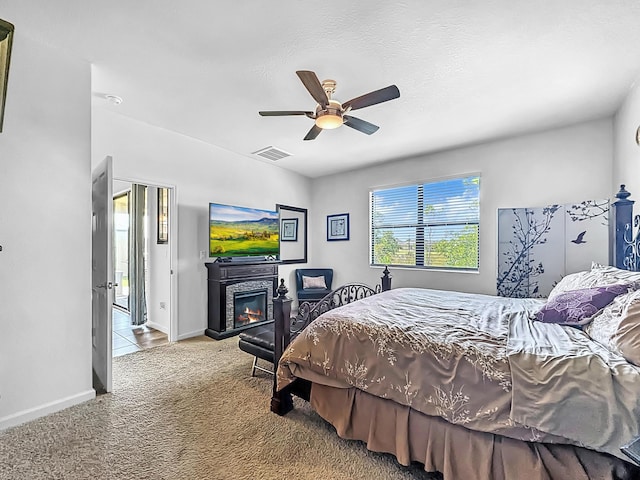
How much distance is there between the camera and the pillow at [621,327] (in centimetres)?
134

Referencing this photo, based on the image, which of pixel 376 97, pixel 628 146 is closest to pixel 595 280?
pixel 628 146

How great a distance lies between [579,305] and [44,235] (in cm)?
379

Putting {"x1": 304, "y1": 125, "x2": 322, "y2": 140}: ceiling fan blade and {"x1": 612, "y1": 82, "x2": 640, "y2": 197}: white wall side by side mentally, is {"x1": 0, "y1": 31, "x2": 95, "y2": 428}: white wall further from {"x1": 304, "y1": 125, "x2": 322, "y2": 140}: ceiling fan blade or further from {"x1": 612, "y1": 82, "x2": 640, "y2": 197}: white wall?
{"x1": 612, "y1": 82, "x2": 640, "y2": 197}: white wall

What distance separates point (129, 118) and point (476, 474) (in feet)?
14.6

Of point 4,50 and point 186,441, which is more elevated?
point 4,50

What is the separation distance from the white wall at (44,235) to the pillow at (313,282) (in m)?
3.52

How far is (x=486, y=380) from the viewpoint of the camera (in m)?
1.47

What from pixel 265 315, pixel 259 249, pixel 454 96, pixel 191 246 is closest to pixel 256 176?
pixel 259 249

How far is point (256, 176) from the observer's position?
503cm

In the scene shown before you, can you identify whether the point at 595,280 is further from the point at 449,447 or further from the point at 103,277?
the point at 103,277

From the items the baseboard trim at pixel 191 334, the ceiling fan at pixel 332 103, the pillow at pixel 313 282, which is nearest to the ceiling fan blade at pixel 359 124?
the ceiling fan at pixel 332 103

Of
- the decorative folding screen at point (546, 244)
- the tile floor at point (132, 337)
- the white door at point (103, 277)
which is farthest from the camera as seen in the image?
the tile floor at point (132, 337)

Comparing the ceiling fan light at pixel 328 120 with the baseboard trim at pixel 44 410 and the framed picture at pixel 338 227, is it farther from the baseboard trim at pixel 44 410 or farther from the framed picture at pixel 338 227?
the framed picture at pixel 338 227

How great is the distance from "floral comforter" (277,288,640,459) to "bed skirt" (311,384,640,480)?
0.08 metres
